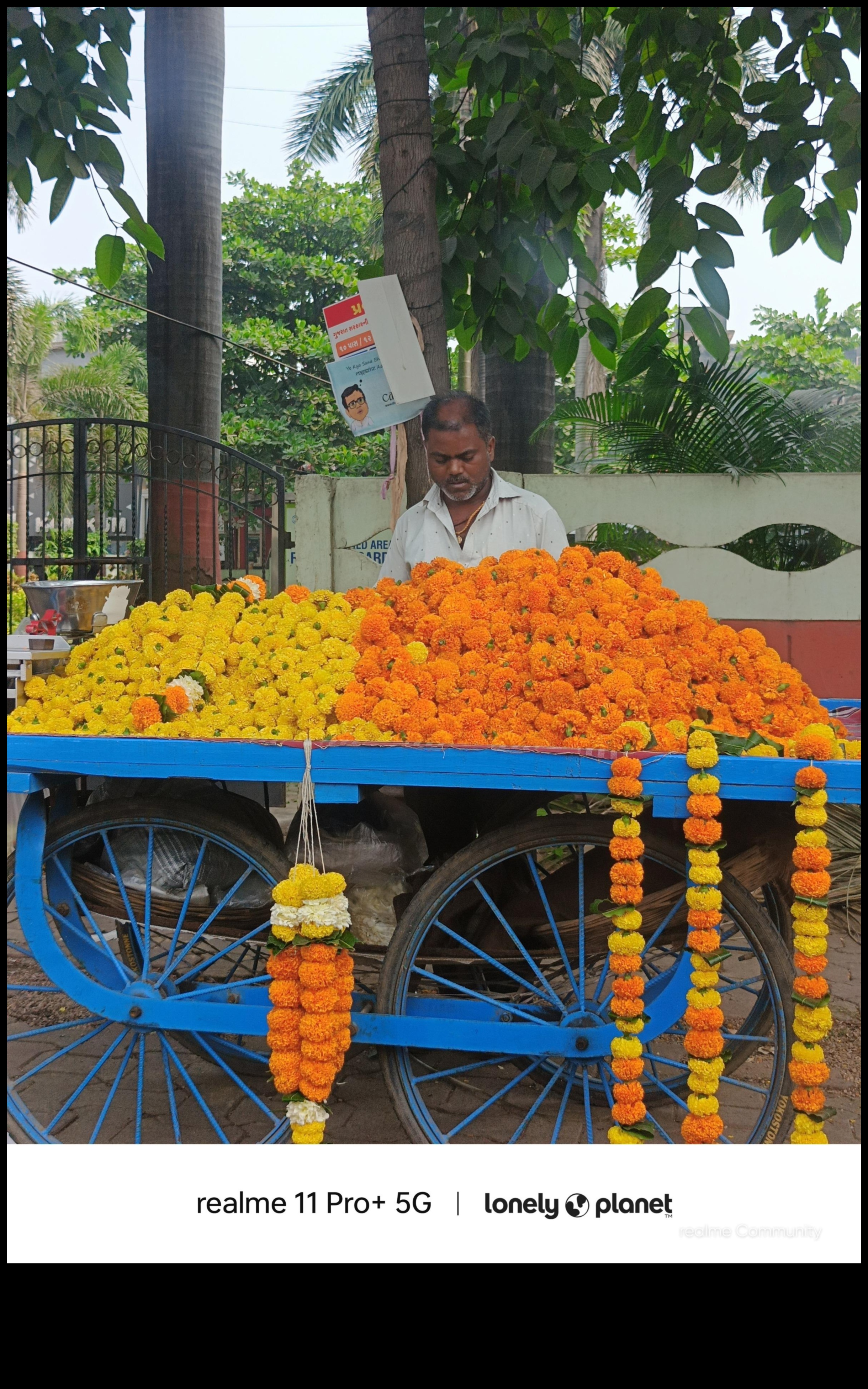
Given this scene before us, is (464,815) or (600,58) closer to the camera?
(464,815)

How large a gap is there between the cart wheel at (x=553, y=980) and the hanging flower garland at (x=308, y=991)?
0.65ft

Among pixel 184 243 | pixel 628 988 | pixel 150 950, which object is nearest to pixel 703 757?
pixel 628 988

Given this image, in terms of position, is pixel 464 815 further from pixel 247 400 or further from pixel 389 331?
pixel 247 400

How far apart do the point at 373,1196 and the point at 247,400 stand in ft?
49.8

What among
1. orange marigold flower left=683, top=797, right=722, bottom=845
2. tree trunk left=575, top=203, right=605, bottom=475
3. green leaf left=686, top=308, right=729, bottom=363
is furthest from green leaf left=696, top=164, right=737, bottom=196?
tree trunk left=575, top=203, right=605, bottom=475

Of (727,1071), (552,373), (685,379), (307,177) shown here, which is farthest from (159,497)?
(307,177)

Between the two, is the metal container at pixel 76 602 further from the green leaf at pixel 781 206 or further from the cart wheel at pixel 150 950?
the green leaf at pixel 781 206

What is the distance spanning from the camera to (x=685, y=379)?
498 centimetres

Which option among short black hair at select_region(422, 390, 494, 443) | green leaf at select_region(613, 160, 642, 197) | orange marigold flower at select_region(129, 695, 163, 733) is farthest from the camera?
green leaf at select_region(613, 160, 642, 197)

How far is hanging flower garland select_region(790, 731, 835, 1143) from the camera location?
6.40 feet

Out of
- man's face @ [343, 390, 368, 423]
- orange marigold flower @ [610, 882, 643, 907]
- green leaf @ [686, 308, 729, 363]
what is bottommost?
orange marigold flower @ [610, 882, 643, 907]

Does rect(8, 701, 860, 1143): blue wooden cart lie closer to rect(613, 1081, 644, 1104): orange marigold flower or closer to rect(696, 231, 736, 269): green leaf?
rect(613, 1081, 644, 1104): orange marigold flower

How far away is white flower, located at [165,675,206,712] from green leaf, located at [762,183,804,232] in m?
2.01

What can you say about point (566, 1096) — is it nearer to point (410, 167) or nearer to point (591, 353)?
point (410, 167)
